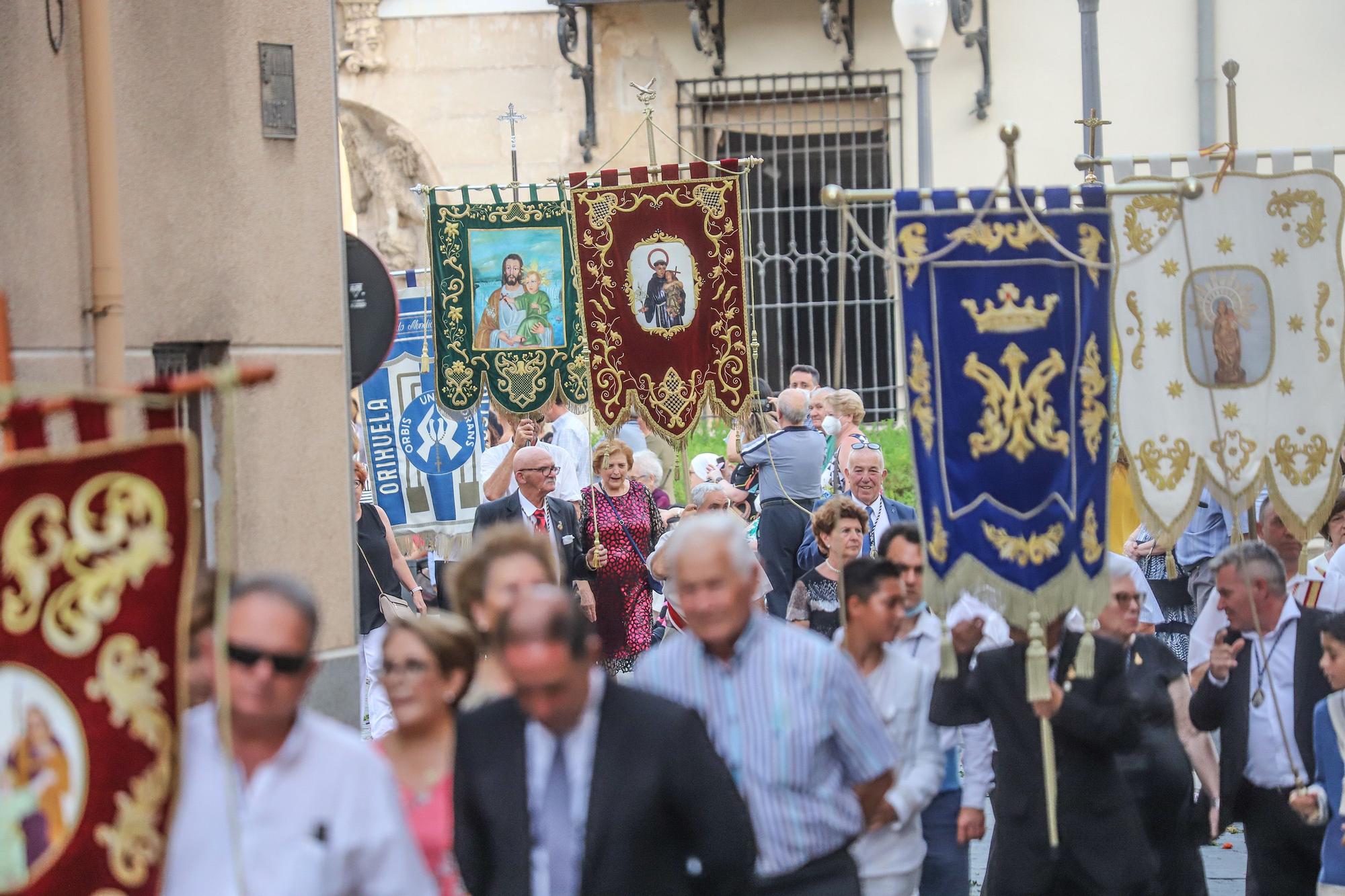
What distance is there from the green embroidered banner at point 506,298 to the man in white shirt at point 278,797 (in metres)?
7.42

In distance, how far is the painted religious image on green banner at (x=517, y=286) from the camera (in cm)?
1105

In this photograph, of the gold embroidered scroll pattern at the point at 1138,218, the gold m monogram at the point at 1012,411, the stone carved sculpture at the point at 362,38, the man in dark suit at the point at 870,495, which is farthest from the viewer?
the stone carved sculpture at the point at 362,38

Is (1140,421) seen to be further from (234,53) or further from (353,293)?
(234,53)

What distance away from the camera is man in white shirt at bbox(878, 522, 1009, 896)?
6.15 metres

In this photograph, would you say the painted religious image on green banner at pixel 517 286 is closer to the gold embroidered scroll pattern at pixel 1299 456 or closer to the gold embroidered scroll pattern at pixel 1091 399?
the gold embroidered scroll pattern at pixel 1299 456

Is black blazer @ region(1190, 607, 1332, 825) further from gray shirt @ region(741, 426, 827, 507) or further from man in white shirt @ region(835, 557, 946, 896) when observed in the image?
gray shirt @ region(741, 426, 827, 507)

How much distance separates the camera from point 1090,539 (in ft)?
20.7

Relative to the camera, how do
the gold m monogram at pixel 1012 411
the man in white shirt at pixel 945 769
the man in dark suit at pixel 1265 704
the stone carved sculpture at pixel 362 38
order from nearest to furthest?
the man in white shirt at pixel 945 769 < the gold m monogram at pixel 1012 411 < the man in dark suit at pixel 1265 704 < the stone carved sculpture at pixel 362 38

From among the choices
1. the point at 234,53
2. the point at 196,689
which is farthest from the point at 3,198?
the point at 196,689

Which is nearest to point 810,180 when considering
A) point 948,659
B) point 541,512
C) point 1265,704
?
point 541,512

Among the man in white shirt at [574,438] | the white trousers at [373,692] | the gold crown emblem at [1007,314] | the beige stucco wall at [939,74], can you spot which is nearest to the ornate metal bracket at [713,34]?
the beige stucco wall at [939,74]

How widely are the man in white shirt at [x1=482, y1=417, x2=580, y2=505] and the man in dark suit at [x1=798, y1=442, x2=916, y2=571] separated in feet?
7.67

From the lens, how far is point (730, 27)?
1683 centimetres

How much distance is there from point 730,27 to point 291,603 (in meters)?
13.9
